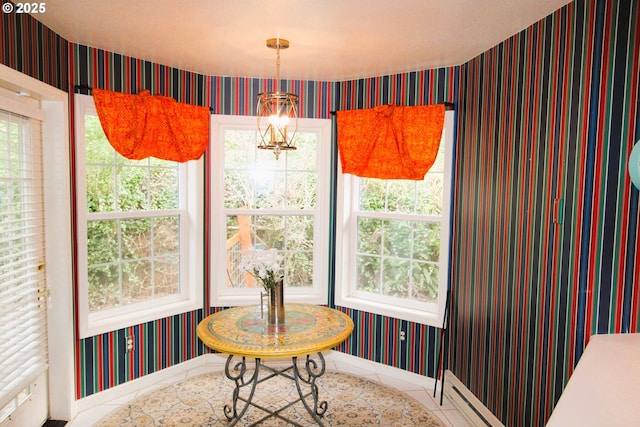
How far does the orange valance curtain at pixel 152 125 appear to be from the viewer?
3098 millimetres

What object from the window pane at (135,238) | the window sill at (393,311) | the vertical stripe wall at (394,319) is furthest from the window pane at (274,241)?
the window pane at (135,238)

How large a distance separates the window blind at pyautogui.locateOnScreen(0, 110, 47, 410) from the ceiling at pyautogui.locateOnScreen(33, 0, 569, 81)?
757 millimetres

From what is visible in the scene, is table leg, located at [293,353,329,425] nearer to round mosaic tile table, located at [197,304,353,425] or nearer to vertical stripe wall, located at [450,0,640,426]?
round mosaic tile table, located at [197,304,353,425]

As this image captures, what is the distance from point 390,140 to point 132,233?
222 cm

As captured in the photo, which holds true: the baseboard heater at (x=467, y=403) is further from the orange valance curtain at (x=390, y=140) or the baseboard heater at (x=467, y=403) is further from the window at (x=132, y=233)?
the window at (x=132, y=233)

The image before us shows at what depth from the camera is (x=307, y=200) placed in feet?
12.9

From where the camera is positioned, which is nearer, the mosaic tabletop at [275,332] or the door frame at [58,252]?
the mosaic tabletop at [275,332]

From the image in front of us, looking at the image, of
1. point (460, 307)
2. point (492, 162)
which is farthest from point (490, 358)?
point (492, 162)

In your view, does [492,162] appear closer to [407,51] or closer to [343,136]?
[407,51]

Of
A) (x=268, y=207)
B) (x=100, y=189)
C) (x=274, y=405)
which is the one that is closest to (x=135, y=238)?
(x=100, y=189)

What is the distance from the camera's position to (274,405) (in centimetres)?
313

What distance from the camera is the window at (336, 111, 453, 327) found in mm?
3494

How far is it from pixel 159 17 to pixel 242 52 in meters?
0.71

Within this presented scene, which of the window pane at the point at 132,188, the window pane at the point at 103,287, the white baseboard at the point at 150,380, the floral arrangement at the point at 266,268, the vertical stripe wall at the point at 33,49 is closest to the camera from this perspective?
the vertical stripe wall at the point at 33,49
